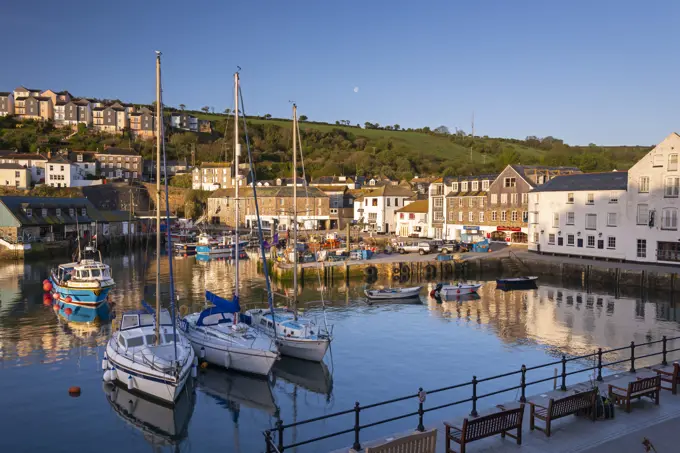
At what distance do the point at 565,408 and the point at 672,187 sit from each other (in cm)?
4324

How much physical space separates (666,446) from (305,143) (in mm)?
166051

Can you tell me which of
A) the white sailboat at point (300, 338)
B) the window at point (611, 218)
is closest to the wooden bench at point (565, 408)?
the white sailboat at point (300, 338)

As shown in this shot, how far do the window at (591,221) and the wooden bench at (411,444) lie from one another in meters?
48.9

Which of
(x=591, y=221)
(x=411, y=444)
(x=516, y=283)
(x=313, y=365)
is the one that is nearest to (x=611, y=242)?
(x=591, y=221)

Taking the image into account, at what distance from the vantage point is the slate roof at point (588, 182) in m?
52.1

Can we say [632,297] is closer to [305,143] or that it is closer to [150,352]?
[150,352]

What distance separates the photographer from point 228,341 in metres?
22.8

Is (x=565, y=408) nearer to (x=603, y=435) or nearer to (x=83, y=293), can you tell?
(x=603, y=435)

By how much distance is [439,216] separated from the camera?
7575 centimetres

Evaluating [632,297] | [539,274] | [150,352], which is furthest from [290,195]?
[150,352]

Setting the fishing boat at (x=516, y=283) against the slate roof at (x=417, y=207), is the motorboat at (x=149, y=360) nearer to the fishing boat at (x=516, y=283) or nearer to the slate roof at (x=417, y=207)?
the fishing boat at (x=516, y=283)

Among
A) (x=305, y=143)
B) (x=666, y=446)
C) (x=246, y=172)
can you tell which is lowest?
(x=666, y=446)

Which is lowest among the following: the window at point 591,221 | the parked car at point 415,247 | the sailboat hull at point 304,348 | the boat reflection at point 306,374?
the boat reflection at point 306,374

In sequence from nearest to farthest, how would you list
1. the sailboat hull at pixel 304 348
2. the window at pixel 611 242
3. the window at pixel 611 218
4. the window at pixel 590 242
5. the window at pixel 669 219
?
the sailboat hull at pixel 304 348 < the window at pixel 669 219 < the window at pixel 611 218 < the window at pixel 611 242 < the window at pixel 590 242
